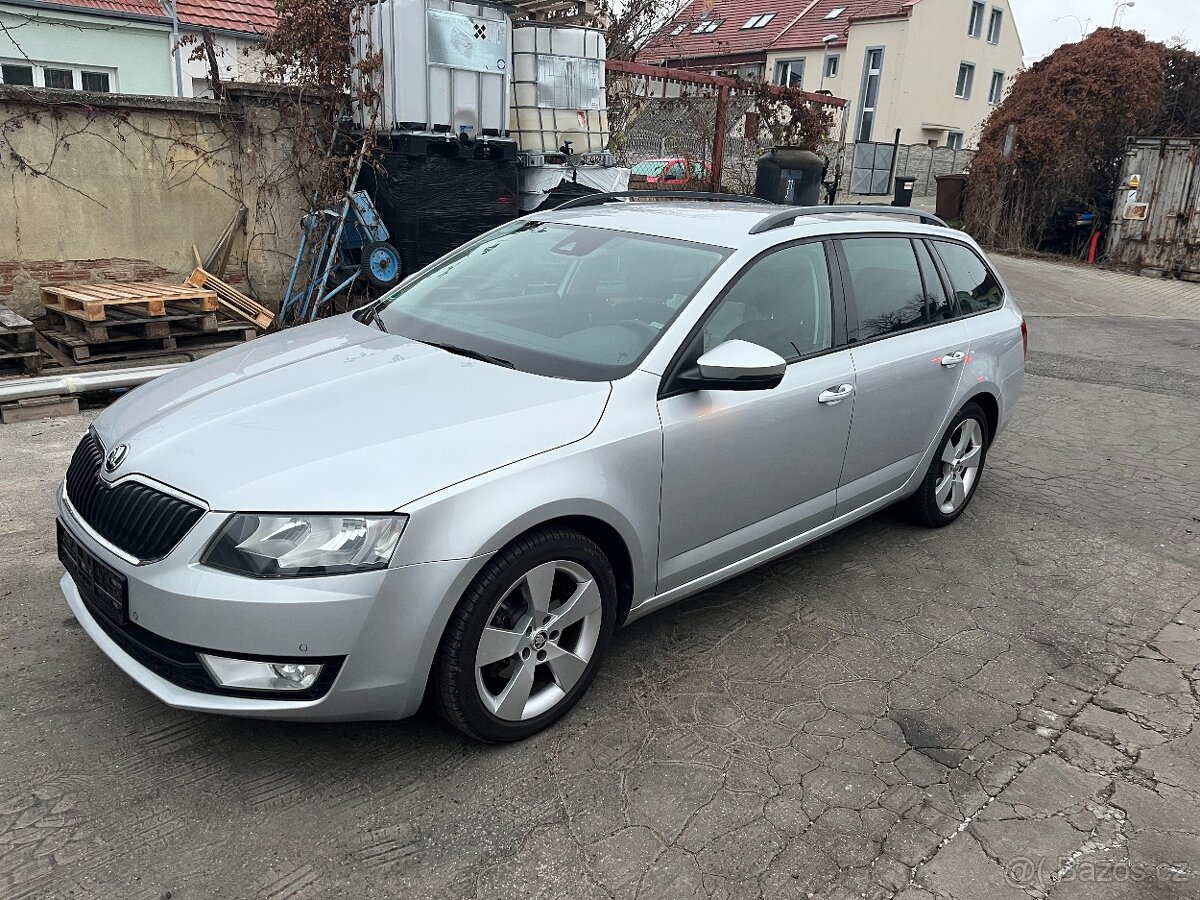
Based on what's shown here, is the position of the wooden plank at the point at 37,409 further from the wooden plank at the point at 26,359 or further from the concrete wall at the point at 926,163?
the concrete wall at the point at 926,163

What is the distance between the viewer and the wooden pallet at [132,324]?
22.1 feet

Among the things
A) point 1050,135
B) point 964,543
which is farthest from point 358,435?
point 1050,135

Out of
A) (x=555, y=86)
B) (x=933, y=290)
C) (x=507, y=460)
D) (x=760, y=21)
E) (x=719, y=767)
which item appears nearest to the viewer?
(x=507, y=460)

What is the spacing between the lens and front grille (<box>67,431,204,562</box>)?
2.54 meters

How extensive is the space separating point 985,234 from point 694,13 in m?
25.3

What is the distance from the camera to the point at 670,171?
13.3 meters

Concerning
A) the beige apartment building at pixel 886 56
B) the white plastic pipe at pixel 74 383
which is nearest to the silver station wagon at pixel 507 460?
the white plastic pipe at pixel 74 383

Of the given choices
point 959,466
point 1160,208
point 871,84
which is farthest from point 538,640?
point 871,84

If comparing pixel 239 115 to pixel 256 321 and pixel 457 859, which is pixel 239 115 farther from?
pixel 457 859

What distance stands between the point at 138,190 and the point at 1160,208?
55.0 ft

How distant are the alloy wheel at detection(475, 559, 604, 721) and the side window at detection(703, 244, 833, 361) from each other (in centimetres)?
102

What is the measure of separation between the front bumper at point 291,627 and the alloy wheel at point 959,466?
316 centimetres

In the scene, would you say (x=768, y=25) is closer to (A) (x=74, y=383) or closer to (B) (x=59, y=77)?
(B) (x=59, y=77)

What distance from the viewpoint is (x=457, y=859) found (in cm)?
249
